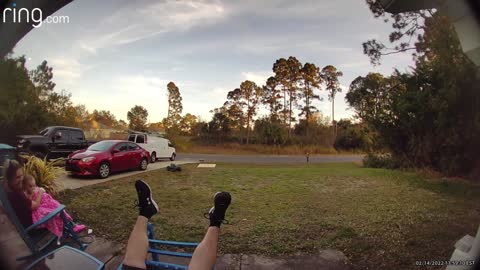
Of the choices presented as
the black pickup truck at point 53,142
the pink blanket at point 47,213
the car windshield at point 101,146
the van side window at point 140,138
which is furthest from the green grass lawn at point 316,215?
the van side window at point 140,138

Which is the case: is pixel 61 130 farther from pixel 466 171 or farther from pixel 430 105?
pixel 466 171

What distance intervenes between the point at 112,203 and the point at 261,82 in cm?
490

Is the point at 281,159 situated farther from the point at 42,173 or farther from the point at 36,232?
the point at 36,232

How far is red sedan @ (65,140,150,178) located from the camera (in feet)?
22.6

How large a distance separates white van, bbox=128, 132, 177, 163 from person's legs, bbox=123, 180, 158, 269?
26.3ft

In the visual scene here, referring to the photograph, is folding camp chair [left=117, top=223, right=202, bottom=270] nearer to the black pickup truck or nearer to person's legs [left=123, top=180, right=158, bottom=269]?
person's legs [left=123, top=180, right=158, bottom=269]

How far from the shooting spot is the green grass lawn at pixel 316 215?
2.85m

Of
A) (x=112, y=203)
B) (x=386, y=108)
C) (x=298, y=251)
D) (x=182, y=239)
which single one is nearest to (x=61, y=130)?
(x=112, y=203)

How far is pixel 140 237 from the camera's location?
1.99m

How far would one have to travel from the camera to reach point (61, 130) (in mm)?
7770

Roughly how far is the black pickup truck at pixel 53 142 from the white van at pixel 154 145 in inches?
64.0

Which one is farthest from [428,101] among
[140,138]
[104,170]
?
[140,138]

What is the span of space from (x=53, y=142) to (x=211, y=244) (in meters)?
7.76

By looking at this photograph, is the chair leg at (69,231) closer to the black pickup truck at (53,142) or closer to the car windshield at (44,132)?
the black pickup truck at (53,142)
